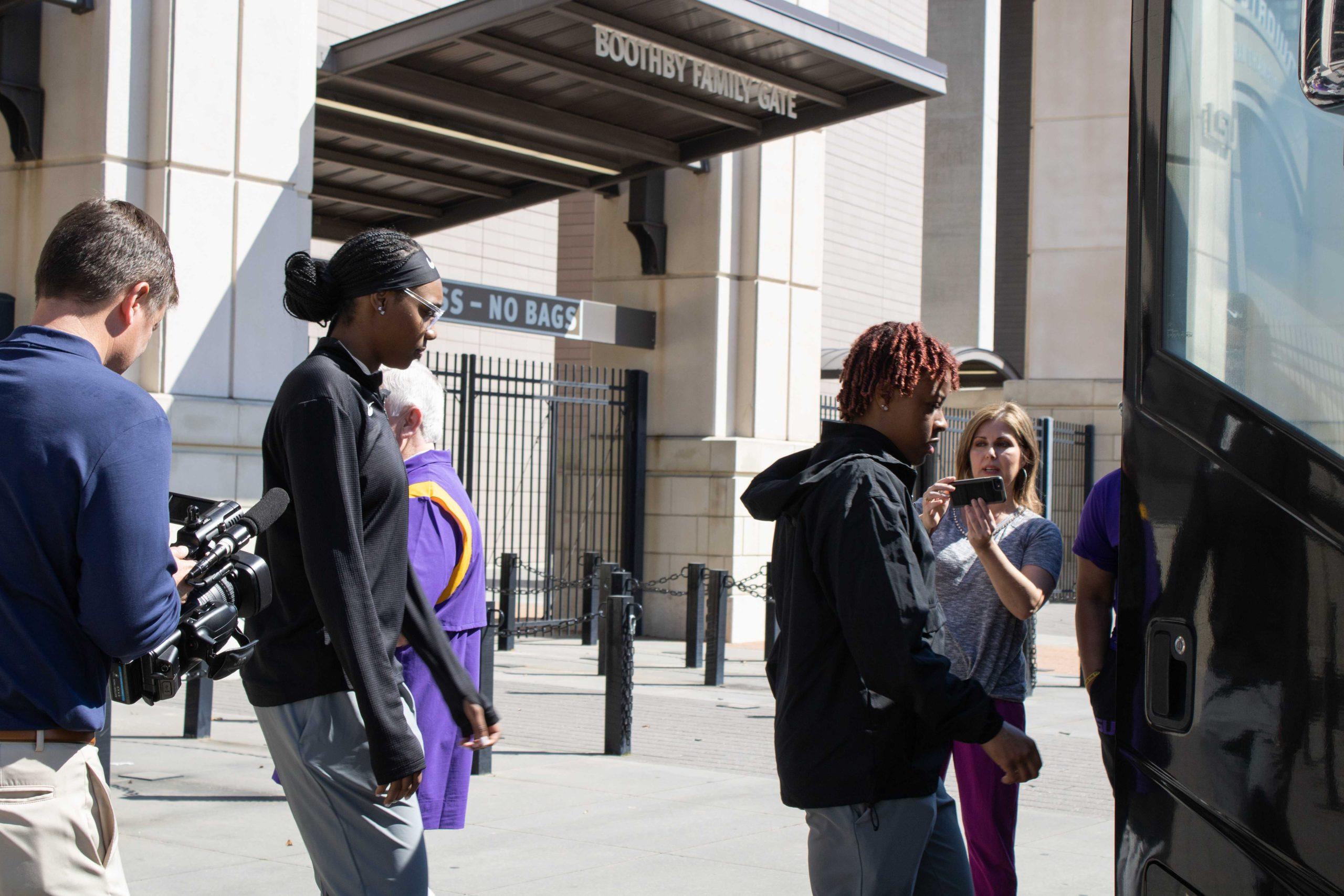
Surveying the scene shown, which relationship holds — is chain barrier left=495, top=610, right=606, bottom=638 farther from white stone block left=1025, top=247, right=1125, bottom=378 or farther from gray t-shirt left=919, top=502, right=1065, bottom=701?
white stone block left=1025, top=247, right=1125, bottom=378

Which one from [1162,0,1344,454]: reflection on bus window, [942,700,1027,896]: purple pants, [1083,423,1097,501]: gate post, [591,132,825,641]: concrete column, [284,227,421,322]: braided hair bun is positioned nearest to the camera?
[1162,0,1344,454]: reflection on bus window

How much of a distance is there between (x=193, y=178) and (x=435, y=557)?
261 inches

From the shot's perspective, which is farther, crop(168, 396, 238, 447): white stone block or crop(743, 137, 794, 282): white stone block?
crop(743, 137, 794, 282): white stone block

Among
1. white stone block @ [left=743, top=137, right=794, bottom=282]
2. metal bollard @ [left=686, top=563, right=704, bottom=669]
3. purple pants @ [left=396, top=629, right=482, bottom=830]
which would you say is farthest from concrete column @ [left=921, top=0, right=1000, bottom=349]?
purple pants @ [left=396, top=629, right=482, bottom=830]

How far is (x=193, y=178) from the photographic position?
32.2 feet

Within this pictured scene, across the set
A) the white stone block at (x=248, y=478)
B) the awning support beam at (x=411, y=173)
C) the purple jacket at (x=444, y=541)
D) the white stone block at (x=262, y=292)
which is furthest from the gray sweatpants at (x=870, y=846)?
the awning support beam at (x=411, y=173)

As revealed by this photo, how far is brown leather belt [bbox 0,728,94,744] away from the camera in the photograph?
2.42 metres

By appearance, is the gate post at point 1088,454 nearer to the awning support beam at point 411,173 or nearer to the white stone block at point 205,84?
the awning support beam at point 411,173

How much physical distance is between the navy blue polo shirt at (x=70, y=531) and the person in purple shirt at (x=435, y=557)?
1.59m

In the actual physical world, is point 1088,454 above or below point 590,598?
above

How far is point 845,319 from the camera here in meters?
21.2

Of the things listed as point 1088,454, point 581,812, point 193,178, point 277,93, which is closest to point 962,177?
point 1088,454

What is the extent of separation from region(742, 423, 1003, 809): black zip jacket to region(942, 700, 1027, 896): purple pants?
3.84 feet

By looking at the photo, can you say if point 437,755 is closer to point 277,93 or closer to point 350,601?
point 350,601
